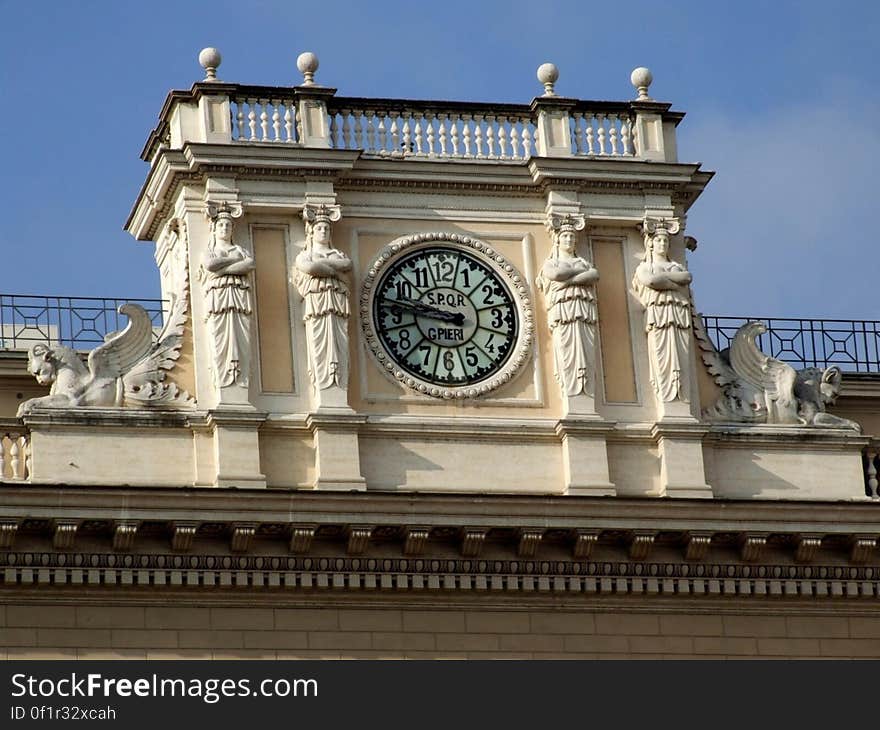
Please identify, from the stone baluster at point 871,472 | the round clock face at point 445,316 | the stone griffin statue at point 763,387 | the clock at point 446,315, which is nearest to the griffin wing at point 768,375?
the stone griffin statue at point 763,387

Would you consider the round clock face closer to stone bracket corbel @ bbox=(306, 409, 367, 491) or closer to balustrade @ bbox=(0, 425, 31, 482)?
stone bracket corbel @ bbox=(306, 409, 367, 491)

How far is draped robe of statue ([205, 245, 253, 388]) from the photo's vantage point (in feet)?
139

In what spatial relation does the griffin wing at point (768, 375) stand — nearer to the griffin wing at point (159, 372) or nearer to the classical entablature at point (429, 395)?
the classical entablature at point (429, 395)

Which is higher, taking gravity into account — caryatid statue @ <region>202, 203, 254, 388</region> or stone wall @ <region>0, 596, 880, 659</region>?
caryatid statue @ <region>202, 203, 254, 388</region>

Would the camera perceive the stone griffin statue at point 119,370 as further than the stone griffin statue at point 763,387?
No

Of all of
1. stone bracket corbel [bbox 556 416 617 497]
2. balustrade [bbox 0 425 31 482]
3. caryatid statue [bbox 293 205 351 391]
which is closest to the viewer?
balustrade [bbox 0 425 31 482]

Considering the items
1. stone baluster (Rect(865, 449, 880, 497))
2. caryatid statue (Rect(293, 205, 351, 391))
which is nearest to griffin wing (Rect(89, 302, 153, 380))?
caryatid statue (Rect(293, 205, 351, 391))

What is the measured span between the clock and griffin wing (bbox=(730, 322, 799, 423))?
8.06 feet

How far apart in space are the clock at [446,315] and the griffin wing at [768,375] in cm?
246

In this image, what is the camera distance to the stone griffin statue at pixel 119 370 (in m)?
42.0

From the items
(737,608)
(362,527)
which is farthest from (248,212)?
(737,608)

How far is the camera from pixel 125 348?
42.5 meters

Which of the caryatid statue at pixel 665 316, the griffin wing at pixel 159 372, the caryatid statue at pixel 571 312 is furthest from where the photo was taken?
the caryatid statue at pixel 665 316
